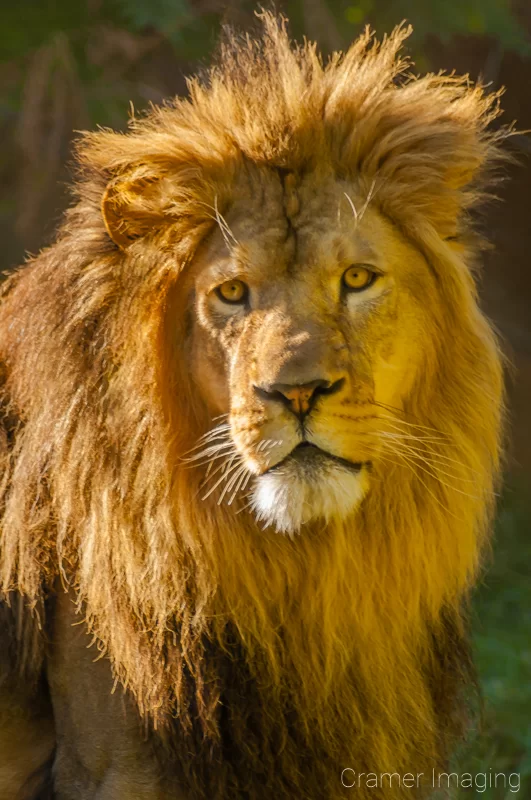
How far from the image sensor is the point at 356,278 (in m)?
2.48

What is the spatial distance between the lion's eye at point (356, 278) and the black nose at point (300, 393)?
252 mm

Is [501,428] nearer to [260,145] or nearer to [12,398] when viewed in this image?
[260,145]

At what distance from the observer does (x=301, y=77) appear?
2.67m

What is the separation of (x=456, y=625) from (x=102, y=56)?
4090mm

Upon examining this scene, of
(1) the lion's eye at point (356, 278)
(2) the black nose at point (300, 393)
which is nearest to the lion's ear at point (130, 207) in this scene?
(1) the lion's eye at point (356, 278)

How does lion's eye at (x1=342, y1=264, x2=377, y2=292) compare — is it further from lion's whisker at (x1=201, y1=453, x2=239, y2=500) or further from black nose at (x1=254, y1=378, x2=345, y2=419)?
lion's whisker at (x1=201, y1=453, x2=239, y2=500)

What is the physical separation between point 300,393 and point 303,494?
0.70 feet

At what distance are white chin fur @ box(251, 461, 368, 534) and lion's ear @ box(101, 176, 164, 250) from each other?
0.67 meters

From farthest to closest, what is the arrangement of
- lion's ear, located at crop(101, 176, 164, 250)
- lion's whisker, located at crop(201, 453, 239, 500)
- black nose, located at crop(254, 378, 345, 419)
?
lion's ear, located at crop(101, 176, 164, 250) < lion's whisker, located at crop(201, 453, 239, 500) < black nose, located at crop(254, 378, 345, 419)

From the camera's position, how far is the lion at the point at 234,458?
2.55 meters

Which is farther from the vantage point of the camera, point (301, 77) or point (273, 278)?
point (301, 77)

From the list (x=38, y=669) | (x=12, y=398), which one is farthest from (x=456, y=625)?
(x=12, y=398)

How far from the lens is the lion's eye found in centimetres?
247

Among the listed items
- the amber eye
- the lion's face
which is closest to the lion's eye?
the lion's face
